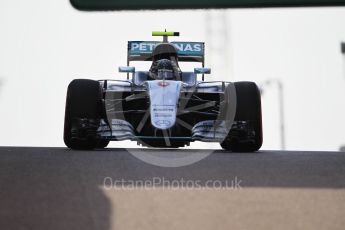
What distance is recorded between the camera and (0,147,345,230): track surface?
11.3 feet

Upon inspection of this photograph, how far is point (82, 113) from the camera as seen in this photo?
7934 millimetres

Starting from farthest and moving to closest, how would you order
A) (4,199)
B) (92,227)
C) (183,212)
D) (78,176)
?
(78,176) < (4,199) < (183,212) < (92,227)

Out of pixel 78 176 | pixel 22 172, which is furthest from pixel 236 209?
pixel 22 172

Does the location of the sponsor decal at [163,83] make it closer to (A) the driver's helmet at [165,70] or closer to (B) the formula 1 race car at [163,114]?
(B) the formula 1 race car at [163,114]

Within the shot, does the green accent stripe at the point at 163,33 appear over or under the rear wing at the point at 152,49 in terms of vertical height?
over

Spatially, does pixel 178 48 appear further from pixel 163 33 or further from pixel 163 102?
pixel 163 102

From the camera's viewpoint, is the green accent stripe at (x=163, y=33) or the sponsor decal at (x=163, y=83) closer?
the sponsor decal at (x=163, y=83)

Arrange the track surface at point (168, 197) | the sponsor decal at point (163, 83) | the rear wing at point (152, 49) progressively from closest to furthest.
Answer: the track surface at point (168, 197) → the sponsor decal at point (163, 83) → the rear wing at point (152, 49)

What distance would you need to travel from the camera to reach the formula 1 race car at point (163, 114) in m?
7.94

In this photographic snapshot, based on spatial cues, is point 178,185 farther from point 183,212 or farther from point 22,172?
point 22,172

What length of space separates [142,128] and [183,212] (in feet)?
15.1

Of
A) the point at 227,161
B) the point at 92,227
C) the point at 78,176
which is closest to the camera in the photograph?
the point at 92,227

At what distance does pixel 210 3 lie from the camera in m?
3.49

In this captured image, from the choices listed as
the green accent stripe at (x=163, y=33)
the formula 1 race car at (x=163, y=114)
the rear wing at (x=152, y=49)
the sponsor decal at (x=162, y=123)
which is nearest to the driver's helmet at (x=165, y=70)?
the formula 1 race car at (x=163, y=114)
